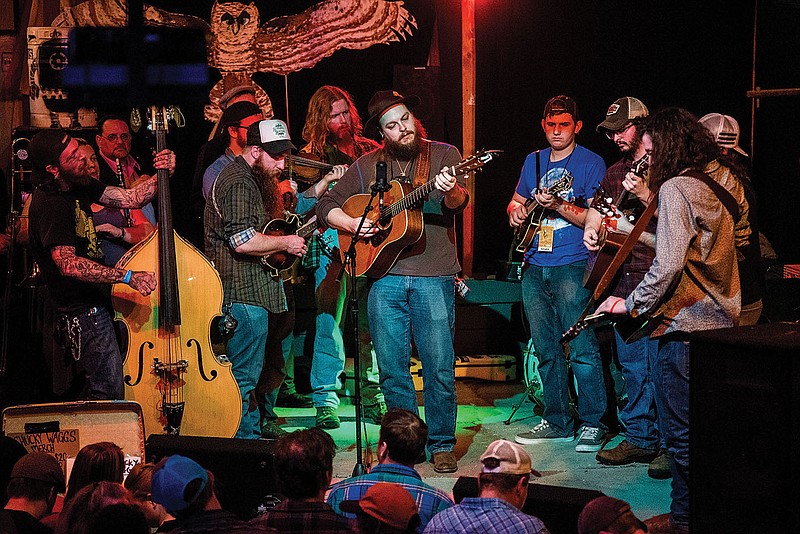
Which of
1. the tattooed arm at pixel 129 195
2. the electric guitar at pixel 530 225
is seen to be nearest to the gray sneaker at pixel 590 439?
the electric guitar at pixel 530 225

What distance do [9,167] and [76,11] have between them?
178 cm

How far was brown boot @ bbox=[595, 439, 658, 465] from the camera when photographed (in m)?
6.74

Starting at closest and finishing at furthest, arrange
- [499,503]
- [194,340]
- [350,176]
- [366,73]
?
1. [499,503]
2. [194,340]
3. [350,176]
4. [366,73]

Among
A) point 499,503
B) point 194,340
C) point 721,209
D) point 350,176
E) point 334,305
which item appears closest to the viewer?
point 499,503

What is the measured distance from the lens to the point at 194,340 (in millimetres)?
6375

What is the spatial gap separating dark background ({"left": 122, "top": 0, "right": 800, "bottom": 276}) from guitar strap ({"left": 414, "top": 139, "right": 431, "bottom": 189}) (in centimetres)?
336

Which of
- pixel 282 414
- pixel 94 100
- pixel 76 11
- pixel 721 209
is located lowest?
pixel 282 414

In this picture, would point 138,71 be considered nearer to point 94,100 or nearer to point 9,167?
point 94,100

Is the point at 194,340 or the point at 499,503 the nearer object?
the point at 499,503

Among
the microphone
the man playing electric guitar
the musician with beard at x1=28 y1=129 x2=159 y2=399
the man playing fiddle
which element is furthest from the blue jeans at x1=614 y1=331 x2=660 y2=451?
the musician with beard at x1=28 y1=129 x2=159 y2=399

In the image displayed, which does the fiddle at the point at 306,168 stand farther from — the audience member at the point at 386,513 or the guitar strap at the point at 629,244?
the audience member at the point at 386,513

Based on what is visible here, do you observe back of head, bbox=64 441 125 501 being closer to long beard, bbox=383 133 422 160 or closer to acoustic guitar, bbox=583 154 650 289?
long beard, bbox=383 133 422 160

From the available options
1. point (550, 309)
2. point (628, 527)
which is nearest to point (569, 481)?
point (550, 309)

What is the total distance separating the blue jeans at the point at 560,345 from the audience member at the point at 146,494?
3.42 metres
